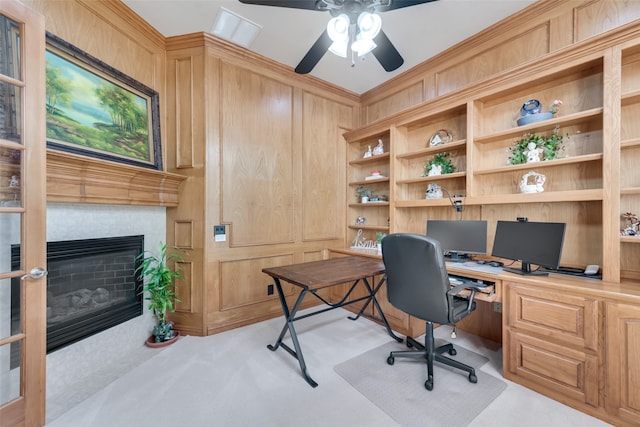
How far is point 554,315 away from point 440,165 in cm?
175

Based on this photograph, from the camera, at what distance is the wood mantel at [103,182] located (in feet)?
5.87

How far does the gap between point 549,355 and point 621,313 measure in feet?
1.65

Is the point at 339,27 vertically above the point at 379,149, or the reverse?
the point at 339,27

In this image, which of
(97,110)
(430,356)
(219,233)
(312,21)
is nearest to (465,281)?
(430,356)

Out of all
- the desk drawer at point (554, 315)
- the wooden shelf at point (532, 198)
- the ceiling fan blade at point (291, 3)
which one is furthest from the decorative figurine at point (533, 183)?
the ceiling fan blade at point (291, 3)

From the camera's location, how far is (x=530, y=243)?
2.08m

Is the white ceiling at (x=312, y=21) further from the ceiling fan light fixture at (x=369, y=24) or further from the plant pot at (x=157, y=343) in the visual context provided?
the plant pot at (x=157, y=343)

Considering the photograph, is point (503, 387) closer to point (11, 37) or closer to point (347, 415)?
point (347, 415)

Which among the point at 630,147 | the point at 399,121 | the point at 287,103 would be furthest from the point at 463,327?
the point at 287,103

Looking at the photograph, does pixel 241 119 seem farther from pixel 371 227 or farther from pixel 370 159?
pixel 371 227

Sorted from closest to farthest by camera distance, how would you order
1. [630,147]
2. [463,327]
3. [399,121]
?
[630,147]
[463,327]
[399,121]

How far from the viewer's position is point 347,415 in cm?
163

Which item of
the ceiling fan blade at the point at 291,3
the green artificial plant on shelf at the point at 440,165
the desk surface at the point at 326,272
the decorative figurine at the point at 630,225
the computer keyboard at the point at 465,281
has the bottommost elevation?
the computer keyboard at the point at 465,281

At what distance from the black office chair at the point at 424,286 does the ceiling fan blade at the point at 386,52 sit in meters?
1.47
